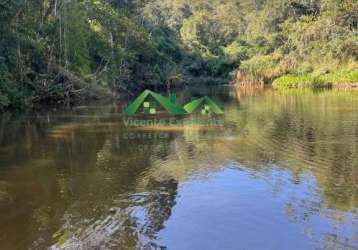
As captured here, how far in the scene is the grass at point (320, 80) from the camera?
44.5 meters

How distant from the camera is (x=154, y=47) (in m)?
48.3

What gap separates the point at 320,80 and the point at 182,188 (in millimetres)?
39853

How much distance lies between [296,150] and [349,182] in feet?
11.2

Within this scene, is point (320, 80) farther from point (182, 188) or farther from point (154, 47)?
point (182, 188)

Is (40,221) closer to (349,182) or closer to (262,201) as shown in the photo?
(262,201)

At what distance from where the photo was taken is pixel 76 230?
295 inches

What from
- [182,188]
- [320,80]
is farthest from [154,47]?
[182,188]

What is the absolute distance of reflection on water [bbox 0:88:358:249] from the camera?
7.18 meters

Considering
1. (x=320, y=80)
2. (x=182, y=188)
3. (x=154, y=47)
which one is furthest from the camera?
(x=154, y=47)

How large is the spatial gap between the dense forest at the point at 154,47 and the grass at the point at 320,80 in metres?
0.13

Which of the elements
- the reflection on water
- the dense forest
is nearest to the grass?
the dense forest

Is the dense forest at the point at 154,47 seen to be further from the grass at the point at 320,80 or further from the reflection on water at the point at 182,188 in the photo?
the reflection on water at the point at 182,188

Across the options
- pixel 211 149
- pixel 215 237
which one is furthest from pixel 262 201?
pixel 211 149

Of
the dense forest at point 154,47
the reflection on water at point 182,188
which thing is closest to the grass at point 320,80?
the dense forest at point 154,47
